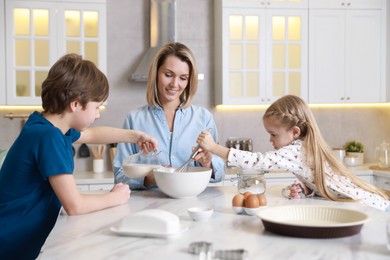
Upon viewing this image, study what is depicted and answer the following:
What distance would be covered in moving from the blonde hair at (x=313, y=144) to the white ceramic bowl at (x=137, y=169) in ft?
2.28

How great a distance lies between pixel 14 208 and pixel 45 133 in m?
0.28

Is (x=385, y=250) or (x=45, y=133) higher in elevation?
(x=45, y=133)

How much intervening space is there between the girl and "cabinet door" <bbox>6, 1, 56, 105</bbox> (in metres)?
2.31

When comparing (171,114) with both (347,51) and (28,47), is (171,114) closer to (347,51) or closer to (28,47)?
(28,47)

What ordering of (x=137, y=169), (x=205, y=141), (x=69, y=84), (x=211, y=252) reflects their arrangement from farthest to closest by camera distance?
(x=205, y=141), (x=137, y=169), (x=69, y=84), (x=211, y=252)

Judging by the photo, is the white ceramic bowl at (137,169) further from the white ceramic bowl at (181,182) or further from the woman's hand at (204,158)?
the woman's hand at (204,158)

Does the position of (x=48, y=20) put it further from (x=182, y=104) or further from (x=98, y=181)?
(x=182, y=104)

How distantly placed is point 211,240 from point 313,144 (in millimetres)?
1103

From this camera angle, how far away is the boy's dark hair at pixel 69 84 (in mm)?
1954

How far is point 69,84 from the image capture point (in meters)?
1.96

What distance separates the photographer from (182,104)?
8.99ft

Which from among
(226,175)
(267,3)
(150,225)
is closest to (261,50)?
(267,3)

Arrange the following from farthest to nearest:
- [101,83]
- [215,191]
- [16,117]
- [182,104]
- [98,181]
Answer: [16,117]
[98,181]
[182,104]
[215,191]
[101,83]

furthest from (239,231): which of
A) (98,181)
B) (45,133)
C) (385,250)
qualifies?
(98,181)
